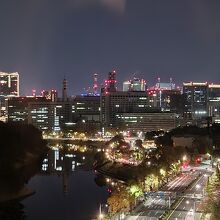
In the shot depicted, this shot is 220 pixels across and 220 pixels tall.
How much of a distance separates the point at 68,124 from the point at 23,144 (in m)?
17.2

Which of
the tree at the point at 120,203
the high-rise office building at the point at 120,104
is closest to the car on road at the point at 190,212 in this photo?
the tree at the point at 120,203

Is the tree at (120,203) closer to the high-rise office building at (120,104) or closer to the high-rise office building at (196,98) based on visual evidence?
the high-rise office building at (120,104)

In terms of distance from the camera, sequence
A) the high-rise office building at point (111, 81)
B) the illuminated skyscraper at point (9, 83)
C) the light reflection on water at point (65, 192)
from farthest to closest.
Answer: the illuminated skyscraper at point (9, 83), the high-rise office building at point (111, 81), the light reflection on water at point (65, 192)

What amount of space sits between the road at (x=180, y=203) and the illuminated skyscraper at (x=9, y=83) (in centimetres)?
4602

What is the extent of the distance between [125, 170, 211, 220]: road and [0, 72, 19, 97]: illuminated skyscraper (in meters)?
46.0

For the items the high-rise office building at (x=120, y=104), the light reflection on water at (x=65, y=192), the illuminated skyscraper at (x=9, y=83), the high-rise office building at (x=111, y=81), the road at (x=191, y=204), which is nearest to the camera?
the road at (x=191, y=204)

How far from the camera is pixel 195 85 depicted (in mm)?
46438

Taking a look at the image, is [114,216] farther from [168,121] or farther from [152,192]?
[168,121]

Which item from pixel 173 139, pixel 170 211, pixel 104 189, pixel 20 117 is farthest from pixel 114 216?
pixel 20 117

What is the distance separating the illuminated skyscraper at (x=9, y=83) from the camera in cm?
5622

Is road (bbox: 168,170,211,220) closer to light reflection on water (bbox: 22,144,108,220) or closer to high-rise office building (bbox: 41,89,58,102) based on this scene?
light reflection on water (bbox: 22,144,108,220)

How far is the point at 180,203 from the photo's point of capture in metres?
8.99

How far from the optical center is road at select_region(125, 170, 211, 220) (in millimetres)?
8000

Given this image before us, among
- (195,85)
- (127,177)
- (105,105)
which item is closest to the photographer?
(127,177)
